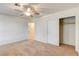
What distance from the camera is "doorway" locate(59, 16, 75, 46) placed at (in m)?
4.85

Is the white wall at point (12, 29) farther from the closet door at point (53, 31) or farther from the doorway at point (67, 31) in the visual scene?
the doorway at point (67, 31)

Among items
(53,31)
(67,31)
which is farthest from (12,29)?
(67,31)

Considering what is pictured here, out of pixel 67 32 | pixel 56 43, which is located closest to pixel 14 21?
pixel 56 43

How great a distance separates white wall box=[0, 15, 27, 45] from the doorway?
279 centimetres

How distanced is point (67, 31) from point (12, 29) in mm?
3343

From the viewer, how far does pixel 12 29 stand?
18.8 ft

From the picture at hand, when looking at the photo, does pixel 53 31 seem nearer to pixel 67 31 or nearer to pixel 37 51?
pixel 67 31

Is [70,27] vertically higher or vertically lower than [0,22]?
lower

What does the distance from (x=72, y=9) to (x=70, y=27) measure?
4.74 feet

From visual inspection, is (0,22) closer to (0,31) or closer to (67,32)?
(0,31)

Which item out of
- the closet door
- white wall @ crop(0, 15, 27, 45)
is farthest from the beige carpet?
white wall @ crop(0, 15, 27, 45)

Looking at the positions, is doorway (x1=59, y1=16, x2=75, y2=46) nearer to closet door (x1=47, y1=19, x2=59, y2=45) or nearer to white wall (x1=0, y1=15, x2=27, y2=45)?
closet door (x1=47, y1=19, x2=59, y2=45)

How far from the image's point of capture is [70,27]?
16.3 feet

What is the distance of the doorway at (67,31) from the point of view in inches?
191
